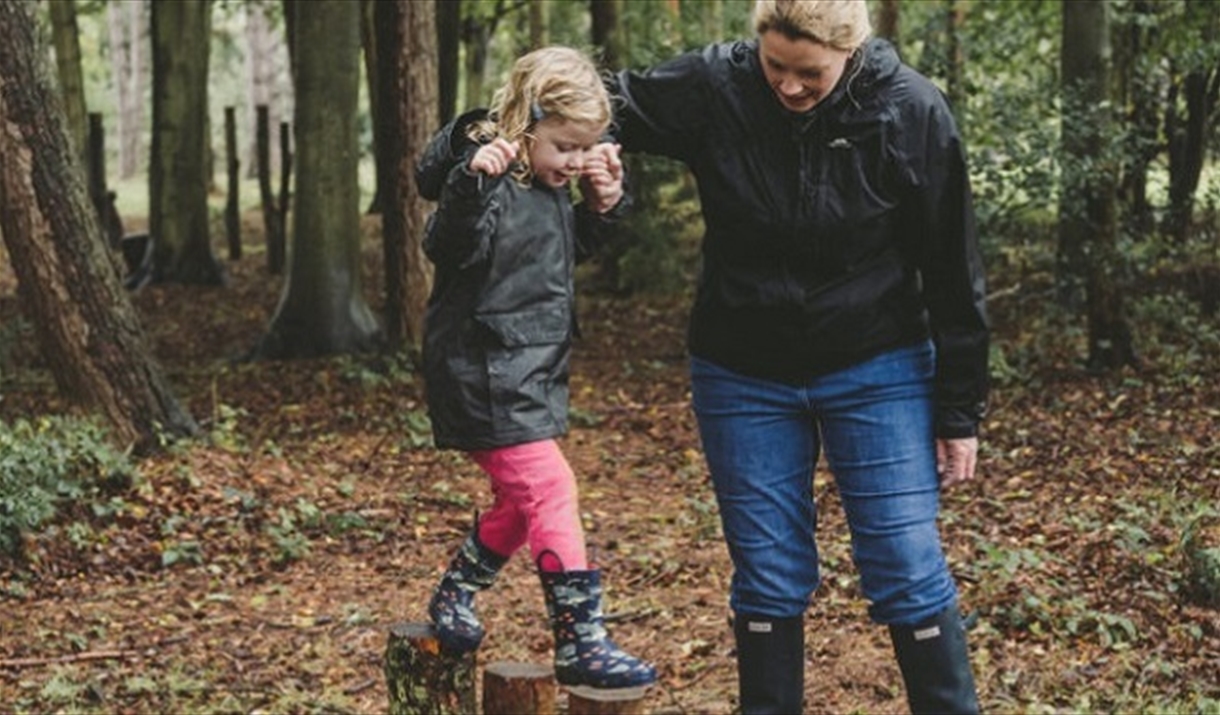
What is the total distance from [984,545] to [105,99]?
55767 millimetres

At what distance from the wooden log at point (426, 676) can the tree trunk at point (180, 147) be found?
→ 55.7 ft

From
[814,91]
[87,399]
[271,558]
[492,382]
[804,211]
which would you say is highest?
[814,91]

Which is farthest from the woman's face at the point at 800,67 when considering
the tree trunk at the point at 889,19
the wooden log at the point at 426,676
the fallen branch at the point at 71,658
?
the tree trunk at the point at 889,19

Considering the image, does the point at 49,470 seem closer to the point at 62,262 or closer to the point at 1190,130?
the point at 62,262

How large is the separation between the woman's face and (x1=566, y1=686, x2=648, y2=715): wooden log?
1.76 metres

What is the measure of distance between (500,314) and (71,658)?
3.78m

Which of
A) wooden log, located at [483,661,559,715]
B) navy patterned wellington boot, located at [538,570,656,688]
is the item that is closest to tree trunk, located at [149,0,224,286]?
wooden log, located at [483,661,559,715]

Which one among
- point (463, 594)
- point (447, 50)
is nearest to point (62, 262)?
point (463, 594)

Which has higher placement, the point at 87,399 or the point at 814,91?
the point at 814,91

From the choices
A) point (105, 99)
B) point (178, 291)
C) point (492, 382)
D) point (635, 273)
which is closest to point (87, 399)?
point (492, 382)

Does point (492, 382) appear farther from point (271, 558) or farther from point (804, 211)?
point (271, 558)

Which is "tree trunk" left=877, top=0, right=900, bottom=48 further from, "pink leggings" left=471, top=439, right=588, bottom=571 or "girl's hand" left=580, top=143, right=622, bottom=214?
"pink leggings" left=471, top=439, right=588, bottom=571

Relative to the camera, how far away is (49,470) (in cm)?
950

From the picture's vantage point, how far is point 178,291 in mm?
21312
